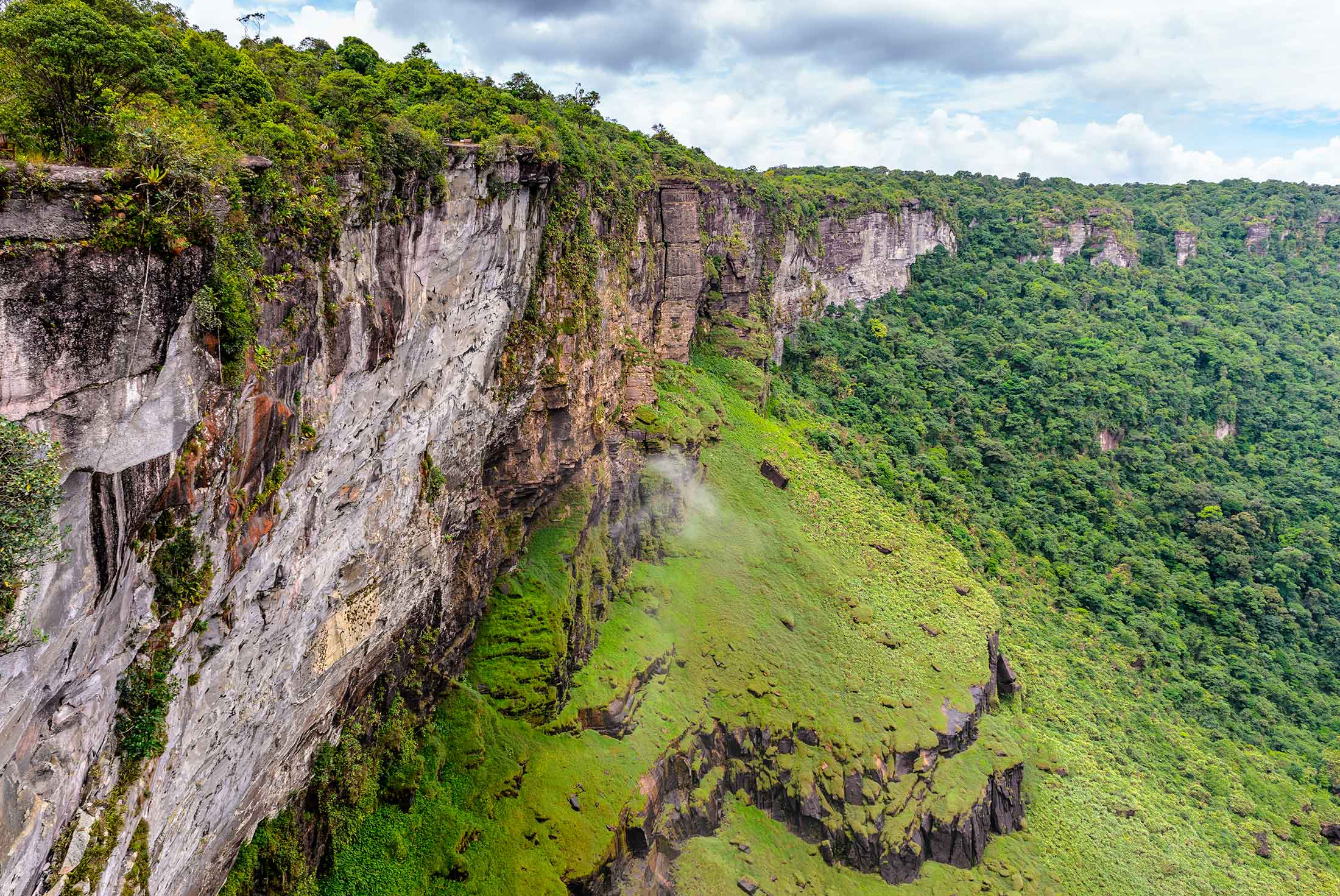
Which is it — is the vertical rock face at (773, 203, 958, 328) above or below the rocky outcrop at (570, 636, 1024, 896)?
above

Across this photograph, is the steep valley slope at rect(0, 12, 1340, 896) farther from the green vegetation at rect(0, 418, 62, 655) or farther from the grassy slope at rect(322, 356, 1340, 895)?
the grassy slope at rect(322, 356, 1340, 895)

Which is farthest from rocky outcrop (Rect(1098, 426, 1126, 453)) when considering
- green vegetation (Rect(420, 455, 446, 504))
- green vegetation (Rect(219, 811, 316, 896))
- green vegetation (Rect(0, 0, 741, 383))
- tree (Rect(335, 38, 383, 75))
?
green vegetation (Rect(219, 811, 316, 896))

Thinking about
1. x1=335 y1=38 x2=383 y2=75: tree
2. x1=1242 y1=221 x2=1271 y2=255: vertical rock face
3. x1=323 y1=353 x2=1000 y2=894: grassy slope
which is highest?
x1=1242 y1=221 x2=1271 y2=255: vertical rock face

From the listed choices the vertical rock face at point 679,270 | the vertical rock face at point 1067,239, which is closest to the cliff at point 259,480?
the vertical rock face at point 679,270

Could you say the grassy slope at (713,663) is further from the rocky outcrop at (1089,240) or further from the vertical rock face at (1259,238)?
the vertical rock face at (1259,238)

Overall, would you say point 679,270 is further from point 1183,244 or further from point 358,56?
point 1183,244

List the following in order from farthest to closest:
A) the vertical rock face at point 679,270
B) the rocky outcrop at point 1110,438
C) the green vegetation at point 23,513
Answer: the rocky outcrop at point 1110,438 < the vertical rock face at point 679,270 < the green vegetation at point 23,513

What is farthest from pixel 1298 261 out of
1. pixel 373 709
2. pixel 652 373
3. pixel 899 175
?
pixel 373 709

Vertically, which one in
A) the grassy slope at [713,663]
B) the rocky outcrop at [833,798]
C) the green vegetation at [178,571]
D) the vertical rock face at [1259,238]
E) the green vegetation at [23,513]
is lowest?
the rocky outcrop at [833,798]
